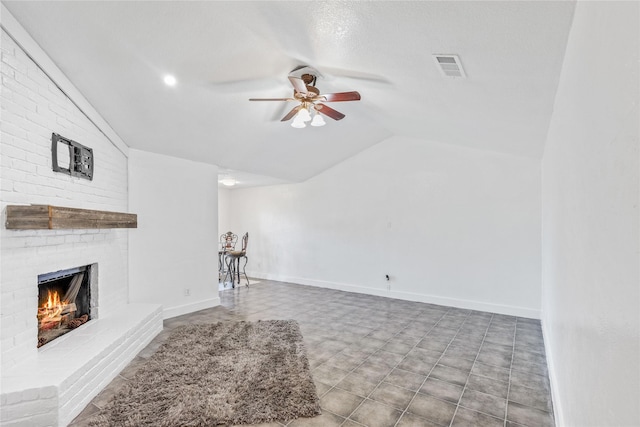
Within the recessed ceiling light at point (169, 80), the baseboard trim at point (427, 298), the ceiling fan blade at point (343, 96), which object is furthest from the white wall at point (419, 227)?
the recessed ceiling light at point (169, 80)

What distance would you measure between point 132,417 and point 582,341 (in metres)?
2.80

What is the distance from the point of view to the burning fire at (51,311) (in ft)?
9.35

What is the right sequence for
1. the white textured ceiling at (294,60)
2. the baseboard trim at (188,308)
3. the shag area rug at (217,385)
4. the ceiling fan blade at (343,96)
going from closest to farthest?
the white textured ceiling at (294,60), the shag area rug at (217,385), the ceiling fan blade at (343,96), the baseboard trim at (188,308)

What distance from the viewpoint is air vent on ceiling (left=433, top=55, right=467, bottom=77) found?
2.27m

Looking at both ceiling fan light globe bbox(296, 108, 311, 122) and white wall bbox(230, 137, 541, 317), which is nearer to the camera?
ceiling fan light globe bbox(296, 108, 311, 122)

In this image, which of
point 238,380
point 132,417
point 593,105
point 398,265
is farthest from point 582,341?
point 398,265

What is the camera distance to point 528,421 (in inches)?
90.5

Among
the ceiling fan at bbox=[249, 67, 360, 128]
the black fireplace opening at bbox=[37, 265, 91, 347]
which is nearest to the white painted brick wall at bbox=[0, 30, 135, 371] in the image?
the black fireplace opening at bbox=[37, 265, 91, 347]

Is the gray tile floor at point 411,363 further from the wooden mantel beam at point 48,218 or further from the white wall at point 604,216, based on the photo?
the wooden mantel beam at point 48,218

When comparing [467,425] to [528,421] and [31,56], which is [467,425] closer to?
[528,421]

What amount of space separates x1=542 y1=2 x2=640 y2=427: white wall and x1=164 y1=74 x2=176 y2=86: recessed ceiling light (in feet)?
10.1

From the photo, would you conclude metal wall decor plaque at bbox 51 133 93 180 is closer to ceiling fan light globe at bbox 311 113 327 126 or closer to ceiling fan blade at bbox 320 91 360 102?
ceiling fan light globe at bbox 311 113 327 126

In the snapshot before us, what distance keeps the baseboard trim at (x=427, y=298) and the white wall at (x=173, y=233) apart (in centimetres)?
239

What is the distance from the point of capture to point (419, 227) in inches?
224
